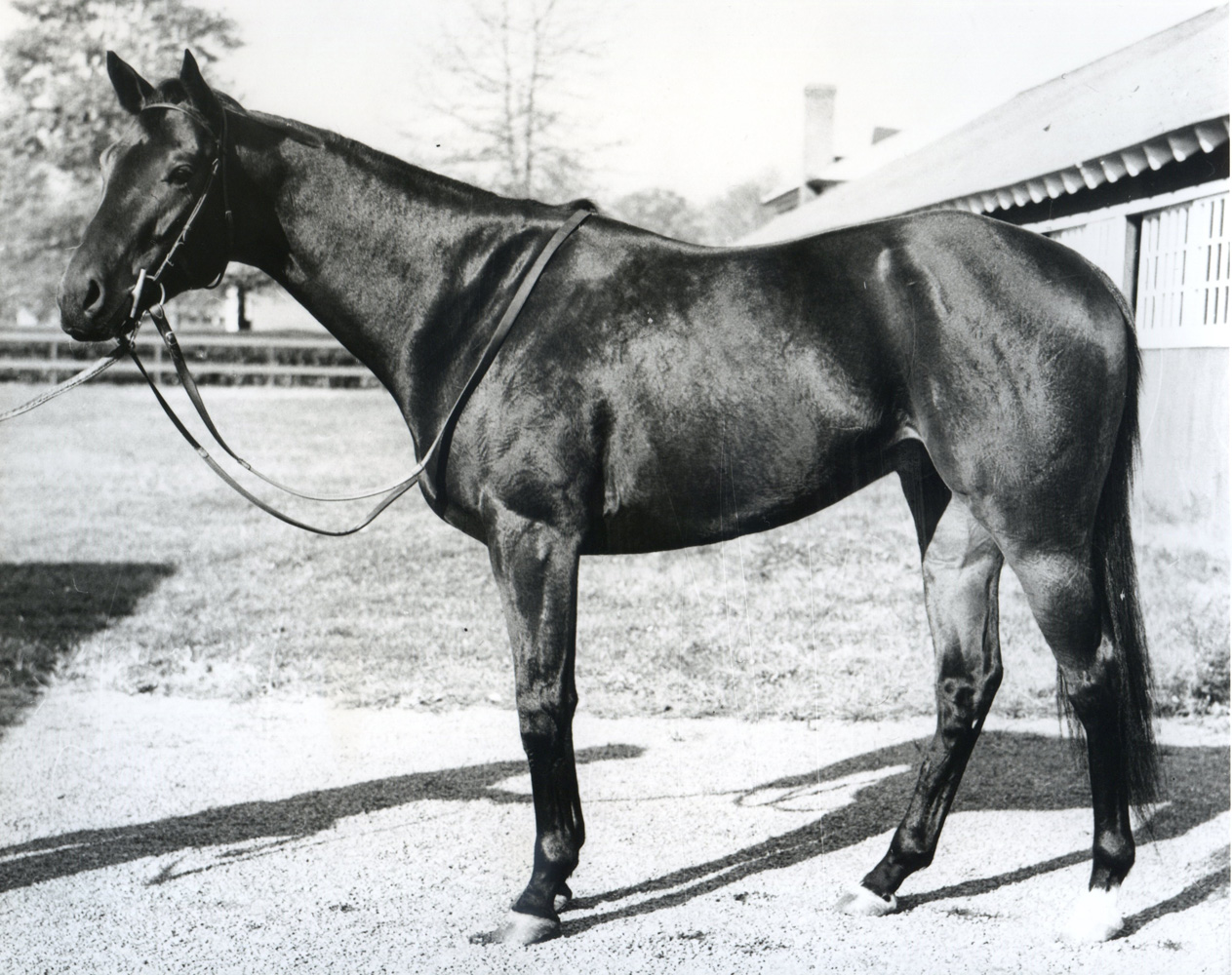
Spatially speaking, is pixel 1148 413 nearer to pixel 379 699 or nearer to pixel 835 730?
pixel 835 730

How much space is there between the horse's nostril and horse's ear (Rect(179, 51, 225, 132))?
527 mm

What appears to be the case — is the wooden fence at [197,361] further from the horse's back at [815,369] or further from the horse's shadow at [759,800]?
the horse's back at [815,369]

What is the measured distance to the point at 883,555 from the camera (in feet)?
25.9

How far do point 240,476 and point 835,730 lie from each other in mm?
7404

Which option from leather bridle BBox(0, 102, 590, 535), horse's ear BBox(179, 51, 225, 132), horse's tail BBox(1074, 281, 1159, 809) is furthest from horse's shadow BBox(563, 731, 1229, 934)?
horse's ear BBox(179, 51, 225, 132)

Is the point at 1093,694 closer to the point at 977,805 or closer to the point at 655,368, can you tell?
the point at 977,805

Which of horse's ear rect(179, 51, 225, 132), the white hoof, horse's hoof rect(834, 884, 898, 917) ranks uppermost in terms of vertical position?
horse's ear rect(179, 51, 225, 132)

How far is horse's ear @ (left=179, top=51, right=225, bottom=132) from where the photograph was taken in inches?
114

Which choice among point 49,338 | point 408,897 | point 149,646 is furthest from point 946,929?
point 49,338

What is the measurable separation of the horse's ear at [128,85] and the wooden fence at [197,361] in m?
7.34

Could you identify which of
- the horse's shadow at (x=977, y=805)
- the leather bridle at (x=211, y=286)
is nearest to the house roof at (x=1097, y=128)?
the horse's shadow at (x=977, y=805)

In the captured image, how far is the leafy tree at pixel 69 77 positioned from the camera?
4.91 meters

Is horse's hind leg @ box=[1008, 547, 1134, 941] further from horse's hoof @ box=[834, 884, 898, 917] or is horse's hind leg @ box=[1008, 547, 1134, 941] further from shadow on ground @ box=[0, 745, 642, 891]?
shadow on ground @ box=[0, 745, 642, 891]

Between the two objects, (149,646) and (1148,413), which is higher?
(1148,413)
